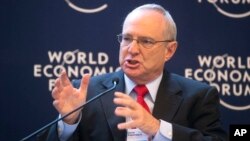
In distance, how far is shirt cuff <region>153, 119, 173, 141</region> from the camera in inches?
86.3

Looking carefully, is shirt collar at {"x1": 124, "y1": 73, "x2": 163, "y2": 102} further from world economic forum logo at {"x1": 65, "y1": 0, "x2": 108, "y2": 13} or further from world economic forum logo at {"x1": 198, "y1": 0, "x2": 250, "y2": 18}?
world economic forum logo at {"x1": 198, "y1": 0, "x2": 250, "y2": 18}

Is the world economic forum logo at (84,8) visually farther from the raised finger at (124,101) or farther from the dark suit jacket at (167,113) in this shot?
the raised finger at (124,101)

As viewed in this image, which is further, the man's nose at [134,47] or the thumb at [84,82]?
the man's nose at [134,47]

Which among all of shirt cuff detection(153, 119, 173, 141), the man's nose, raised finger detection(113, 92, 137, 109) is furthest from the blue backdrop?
raised finger detection(113, 92, 137, 109)

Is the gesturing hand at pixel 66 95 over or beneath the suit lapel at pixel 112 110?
over

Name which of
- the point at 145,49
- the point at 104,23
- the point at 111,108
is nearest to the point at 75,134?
the point at 111,108

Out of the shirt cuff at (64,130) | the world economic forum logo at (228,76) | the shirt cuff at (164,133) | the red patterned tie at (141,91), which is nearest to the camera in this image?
the shirt cuff at (164,133)

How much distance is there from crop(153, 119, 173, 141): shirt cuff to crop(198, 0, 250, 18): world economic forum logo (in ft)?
4.76

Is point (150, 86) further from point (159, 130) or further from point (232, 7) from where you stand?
point (232, 7)

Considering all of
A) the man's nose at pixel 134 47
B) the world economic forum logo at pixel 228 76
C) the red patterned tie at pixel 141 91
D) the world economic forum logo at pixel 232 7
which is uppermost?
the world economic forum logo at pixel 232 7

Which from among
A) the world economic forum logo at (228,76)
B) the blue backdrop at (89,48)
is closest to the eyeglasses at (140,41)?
the blue backdrop at (89,48)

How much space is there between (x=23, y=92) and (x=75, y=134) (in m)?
0.89

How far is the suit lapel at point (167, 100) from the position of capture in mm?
2496

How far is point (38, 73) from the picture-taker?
320cm
